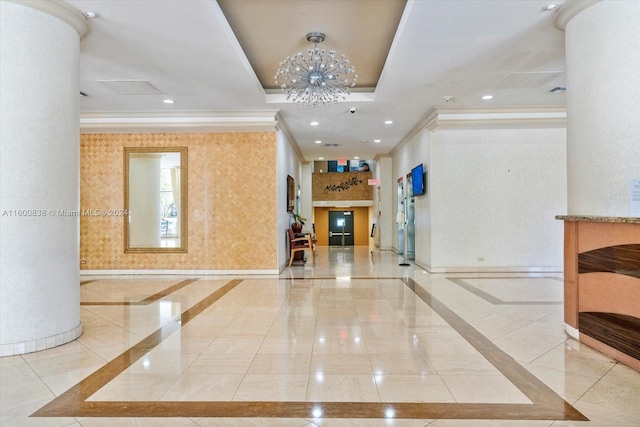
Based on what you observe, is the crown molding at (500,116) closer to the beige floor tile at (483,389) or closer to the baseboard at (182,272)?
the baseboard at (182,272)

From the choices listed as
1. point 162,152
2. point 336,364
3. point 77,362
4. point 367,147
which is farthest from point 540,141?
point 77,362

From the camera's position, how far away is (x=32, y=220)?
3.77 metres

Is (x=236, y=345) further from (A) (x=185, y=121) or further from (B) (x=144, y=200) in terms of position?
(B) (x=144, y=200)

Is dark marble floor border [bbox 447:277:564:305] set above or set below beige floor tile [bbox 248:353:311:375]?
above

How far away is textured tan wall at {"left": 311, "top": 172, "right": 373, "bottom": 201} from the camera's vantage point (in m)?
18.3

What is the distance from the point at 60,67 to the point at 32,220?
1615 mm

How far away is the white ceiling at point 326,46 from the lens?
174 inches

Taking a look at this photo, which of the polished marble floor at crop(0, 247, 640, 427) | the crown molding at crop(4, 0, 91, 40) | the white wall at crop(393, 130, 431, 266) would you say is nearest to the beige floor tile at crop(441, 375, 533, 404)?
the polished marble floor at crop(0, 247, 640, 427)

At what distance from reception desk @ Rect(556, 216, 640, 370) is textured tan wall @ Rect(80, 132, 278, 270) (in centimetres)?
597

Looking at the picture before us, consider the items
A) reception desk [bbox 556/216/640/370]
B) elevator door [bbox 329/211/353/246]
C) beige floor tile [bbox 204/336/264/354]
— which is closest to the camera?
reception desk [bbox 556/216/640/370]

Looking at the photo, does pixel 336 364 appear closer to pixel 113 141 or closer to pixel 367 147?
pixel 113 141

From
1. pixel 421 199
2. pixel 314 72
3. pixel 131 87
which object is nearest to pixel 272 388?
pixel 314 72

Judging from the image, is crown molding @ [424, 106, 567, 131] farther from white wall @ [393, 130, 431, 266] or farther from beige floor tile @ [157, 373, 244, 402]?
beige floor tile @ [157, 373, 244, 402]

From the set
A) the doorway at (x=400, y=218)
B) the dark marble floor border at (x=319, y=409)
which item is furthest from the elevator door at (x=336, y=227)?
the dark marble floor border at (x=319, y=409)
